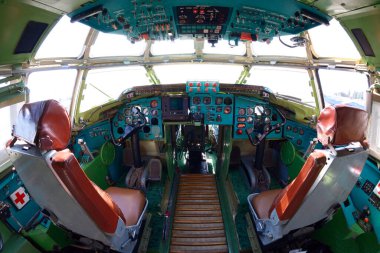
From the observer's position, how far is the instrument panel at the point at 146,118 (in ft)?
13.7

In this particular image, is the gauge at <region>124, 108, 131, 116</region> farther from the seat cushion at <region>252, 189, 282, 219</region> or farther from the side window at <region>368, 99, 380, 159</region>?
the side window at <region>368, 99, 380, 159</region>

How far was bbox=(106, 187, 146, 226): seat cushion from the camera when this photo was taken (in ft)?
8.30

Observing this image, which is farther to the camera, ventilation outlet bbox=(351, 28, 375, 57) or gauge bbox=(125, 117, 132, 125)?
gauge bbox=(125, 117, 132, 125)

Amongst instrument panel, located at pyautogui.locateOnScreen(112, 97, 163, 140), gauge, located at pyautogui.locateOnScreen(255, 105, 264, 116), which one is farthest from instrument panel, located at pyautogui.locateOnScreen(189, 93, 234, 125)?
instrument panel, located at pyautogui.locateOnScreen(112, 97, 163, 140)

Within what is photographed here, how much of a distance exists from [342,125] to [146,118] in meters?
3.32

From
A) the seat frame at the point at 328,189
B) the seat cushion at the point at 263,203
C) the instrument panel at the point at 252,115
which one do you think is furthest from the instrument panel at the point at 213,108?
the seat frame at the point at 328,189

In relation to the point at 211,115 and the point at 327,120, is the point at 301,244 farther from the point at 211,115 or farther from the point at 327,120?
the point at 211,115

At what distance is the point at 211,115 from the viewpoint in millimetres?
4172

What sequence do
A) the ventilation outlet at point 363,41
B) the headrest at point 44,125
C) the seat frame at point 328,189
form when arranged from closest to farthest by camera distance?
the headrest at point 44,125, the seat frame at point 328,189, the ventilation outlet at point 363,41

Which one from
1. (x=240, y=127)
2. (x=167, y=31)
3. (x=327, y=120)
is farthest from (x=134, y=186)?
(x=327, y=120)

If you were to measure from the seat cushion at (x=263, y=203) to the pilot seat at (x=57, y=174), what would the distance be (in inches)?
65.7

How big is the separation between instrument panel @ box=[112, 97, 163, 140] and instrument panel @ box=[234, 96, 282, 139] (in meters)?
1.51

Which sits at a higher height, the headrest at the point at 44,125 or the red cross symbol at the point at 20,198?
the headrest at the point at 44,125

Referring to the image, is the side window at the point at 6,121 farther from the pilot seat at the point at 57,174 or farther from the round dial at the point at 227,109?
the round dial at the point at 227,109
